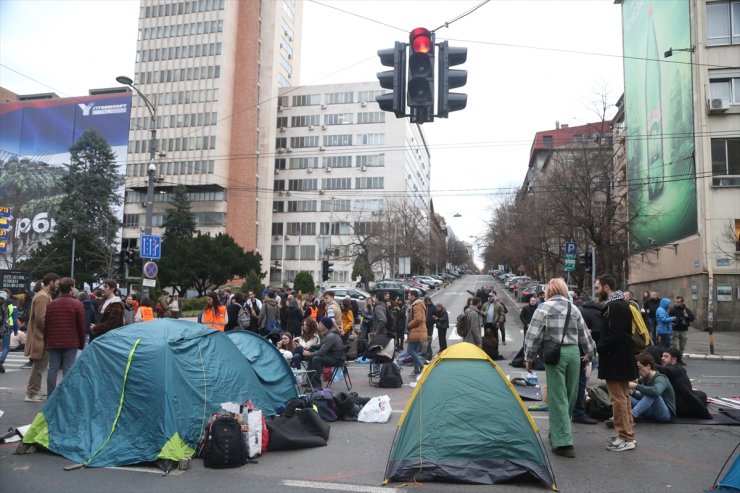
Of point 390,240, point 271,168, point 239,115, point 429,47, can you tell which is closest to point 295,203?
point 271,168

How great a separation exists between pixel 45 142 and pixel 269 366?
7658cm

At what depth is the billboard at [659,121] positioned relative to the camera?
27453mm

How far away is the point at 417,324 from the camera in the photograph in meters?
12.4

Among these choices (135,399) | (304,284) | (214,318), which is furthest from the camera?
(304,284)

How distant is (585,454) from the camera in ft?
21.4

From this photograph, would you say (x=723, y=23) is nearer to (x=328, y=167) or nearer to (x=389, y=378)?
(x=389, y=378)

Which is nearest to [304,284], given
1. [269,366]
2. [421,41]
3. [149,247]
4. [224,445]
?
[149,247]


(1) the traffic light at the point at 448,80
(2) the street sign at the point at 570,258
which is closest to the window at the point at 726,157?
(2) the street sign at the point at 570,258

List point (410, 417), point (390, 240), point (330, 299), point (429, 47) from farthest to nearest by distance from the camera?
point (390, 240) < point (330, 299) < point (429, 47) < point (410, 417)

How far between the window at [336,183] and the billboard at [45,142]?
25.6 m

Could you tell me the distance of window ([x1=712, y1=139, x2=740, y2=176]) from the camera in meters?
25.7

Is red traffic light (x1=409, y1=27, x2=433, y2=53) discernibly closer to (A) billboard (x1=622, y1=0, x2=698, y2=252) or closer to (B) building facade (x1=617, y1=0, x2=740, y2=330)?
(B) building facade (x1=617, y1=0, x2=740, y2=330)

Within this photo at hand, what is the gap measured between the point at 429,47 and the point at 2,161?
269ft

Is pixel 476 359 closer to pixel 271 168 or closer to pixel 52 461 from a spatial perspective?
pixel 52 461
